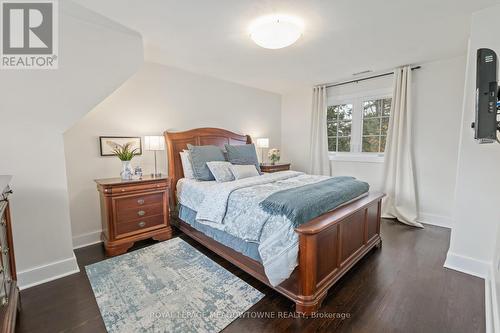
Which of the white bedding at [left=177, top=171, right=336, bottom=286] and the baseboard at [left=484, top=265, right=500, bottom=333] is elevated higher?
the white bedding at [left=177, top=171, right=336, bottom=286]

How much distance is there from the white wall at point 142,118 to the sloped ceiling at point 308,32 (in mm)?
284

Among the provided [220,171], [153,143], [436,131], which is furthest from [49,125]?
[436,131]

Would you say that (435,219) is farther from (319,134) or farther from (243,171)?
(243,171)

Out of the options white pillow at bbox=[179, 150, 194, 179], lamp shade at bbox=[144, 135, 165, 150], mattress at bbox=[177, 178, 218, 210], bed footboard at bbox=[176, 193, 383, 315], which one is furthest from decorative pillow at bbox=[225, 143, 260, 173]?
bed footboard at bbox=[176, 193, 383, 315]

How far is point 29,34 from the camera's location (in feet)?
5.76

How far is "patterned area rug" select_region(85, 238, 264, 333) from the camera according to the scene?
1.52 m

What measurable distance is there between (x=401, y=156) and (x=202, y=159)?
3039mm

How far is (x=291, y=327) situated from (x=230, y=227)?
0.90 metres

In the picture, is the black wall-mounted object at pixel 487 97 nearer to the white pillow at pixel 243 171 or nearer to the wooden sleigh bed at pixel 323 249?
the wooden sleigh bed at pixel 323 249

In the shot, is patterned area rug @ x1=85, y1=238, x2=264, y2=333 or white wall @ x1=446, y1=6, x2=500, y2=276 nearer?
patterned area rug @ x1=85, y1=238, x2=264, y2=333

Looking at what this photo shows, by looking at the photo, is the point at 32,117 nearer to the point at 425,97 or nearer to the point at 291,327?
the point at 291,327

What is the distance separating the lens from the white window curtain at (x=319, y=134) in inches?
171

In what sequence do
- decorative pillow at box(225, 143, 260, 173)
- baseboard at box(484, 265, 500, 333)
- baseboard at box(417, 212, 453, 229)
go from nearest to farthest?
baseboard at box(484, 265, 500, 333) → baseboard at box(417, 212, 453, 229) → decorative pillow at box(225, 143, 260, 173)

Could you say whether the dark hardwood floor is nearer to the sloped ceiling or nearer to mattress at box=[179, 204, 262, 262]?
mattress at box=[179, 204, 262, 262]
